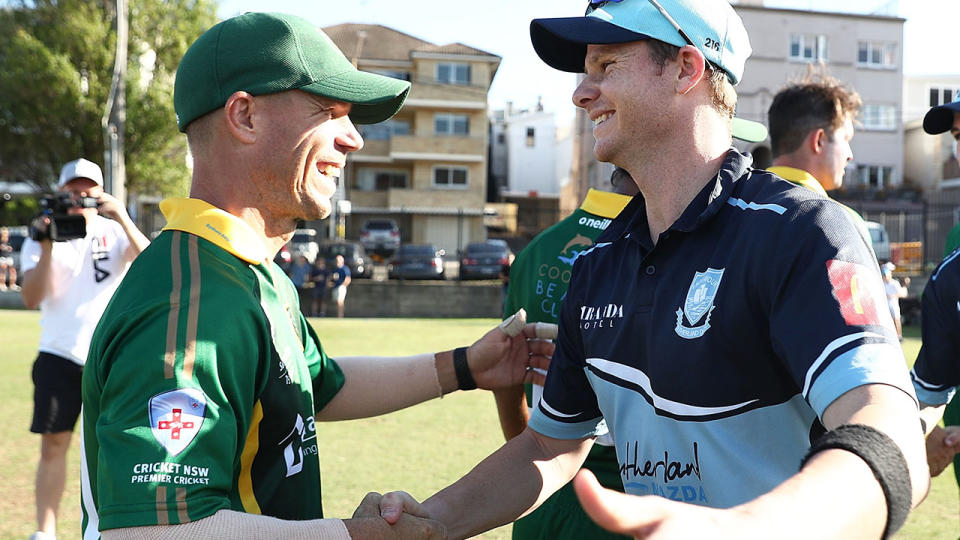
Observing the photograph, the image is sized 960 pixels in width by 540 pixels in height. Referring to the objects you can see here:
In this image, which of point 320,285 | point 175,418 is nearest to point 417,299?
point 320,285

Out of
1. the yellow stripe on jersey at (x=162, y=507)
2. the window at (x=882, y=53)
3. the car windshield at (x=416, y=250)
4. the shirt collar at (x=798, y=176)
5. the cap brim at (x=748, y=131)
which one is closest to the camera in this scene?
the yellow stripe on jersey at (x=162, y=507)

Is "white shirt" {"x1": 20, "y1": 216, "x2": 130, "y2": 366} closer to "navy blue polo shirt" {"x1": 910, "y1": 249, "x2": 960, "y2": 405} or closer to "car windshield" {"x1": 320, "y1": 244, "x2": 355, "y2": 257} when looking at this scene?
"navy blue polo shirt" {"x1": 910, "y1": 249, "x2": 960, "y2": 405}

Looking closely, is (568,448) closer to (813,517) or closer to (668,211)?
(668,211)

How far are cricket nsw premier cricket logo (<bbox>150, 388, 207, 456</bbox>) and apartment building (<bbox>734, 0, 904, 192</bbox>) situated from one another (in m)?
45.8

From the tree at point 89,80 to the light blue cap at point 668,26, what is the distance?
30.9 m

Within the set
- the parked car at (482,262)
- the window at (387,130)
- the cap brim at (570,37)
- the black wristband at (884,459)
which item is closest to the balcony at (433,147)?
the window at (387,130)

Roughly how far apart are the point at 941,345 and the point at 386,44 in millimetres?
52602

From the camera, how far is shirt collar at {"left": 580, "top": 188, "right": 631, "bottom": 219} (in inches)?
155

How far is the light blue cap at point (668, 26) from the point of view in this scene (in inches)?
86.9

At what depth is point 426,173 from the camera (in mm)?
50531

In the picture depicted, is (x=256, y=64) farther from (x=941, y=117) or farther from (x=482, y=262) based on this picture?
(x=482, y=262)

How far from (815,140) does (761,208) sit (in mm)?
3335

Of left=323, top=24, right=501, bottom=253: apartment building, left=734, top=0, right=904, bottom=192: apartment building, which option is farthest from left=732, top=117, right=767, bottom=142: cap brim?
left=323, top=24, right=501, bottom=253: apartment building

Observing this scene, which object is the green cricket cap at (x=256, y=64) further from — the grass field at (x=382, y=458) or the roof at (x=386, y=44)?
the roof at (x=386, y=44)
